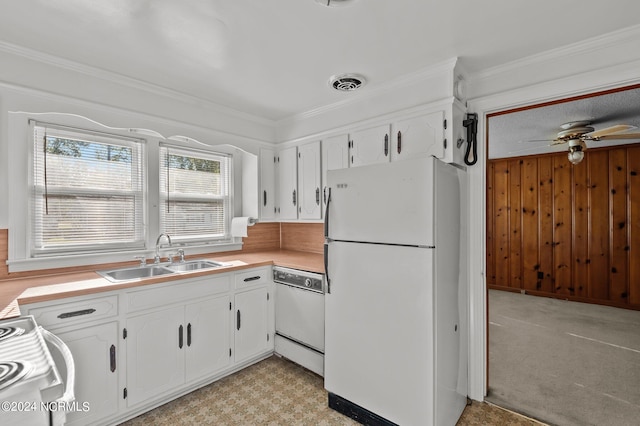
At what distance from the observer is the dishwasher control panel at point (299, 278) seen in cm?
254

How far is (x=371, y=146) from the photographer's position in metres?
2.66

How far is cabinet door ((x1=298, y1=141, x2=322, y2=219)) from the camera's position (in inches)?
123

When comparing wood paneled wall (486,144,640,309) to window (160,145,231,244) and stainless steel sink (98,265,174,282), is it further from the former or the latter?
stainless steel sink (98,265,174,282)

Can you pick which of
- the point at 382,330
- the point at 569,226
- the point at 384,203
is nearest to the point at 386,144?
the point at 384,203

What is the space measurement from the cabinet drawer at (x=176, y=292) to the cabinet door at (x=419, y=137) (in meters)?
1.75

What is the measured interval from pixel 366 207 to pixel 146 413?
209cm

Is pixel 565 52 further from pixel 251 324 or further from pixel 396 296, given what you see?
pixel 251 324

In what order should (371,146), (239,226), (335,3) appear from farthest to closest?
(239,226)
(371,146)
(335,3)

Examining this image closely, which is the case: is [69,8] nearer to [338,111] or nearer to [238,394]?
[338,111]

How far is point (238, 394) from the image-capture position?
2379 mm

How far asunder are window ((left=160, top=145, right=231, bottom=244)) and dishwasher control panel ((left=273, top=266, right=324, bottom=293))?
0.86 m

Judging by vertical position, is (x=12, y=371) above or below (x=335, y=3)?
below

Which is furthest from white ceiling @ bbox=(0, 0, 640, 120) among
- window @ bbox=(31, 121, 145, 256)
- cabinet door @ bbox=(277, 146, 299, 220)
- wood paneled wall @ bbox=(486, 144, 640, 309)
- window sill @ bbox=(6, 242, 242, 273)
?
wood paneled wall @ bbox=(486, 144, 640, 309)

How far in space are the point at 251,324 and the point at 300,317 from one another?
451 millimetres
